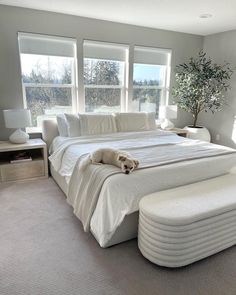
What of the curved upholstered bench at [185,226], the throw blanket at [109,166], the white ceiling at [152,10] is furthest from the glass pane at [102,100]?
the curved upholstered bench at [185,226]

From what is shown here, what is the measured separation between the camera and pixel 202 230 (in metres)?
1.73

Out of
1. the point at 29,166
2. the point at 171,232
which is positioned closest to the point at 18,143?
the point at 29,166

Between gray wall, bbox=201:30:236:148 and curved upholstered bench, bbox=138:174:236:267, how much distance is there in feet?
10.1

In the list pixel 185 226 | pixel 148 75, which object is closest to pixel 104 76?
pixel 148 75

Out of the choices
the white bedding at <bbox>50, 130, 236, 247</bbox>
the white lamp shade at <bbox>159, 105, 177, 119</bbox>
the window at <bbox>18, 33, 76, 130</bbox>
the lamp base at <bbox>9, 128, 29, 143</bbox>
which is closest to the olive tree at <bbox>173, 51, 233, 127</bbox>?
the white lamp shade at <bbox>159, 105, 177, 119</bbox>

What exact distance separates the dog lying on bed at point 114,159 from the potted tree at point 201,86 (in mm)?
2891

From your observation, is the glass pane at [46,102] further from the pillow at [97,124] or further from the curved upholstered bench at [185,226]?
the curved upholstered bench at [185,226]

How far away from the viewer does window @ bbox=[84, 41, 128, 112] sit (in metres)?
3.94

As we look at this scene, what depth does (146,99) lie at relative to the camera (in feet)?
15.3

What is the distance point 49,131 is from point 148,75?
2303 millimetres

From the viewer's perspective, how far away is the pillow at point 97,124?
3.49 metres

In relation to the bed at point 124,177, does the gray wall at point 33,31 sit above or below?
above

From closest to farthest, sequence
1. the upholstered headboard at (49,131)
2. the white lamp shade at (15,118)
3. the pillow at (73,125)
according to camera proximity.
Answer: the white lamp shade at (15,118)
the pillow at (73,125)
the upholstered headboard at (49,131)

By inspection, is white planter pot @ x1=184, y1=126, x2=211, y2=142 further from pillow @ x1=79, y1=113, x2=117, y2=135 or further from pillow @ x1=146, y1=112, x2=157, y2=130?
pillow @ x1=79, y1=113, x2=117, y2=135
